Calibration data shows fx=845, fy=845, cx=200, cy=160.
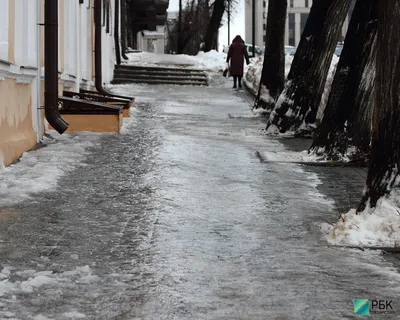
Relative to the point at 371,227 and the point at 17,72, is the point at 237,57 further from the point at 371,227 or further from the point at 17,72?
the point at 371,227

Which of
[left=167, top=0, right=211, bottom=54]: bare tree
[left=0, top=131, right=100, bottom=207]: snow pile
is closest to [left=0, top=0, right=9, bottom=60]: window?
[left=0, top=131, right=100, bottom=207]: snow pile

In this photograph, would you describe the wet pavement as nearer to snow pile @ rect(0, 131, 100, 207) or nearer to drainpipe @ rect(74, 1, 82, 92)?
snow pile @ rect(0, 131, 100, 207)

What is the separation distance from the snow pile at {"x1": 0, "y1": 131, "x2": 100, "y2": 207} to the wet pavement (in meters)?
0.15

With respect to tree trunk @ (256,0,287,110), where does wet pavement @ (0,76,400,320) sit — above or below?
below

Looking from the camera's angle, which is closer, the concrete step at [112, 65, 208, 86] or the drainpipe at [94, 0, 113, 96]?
the drainpipe at [94, 0, 113, 96]

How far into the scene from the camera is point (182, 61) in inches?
1265

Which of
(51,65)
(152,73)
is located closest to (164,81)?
(152,73)

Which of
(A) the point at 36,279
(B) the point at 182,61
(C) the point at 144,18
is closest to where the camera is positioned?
(A) the point at 36,279

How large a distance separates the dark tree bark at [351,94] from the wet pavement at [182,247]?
0.70m

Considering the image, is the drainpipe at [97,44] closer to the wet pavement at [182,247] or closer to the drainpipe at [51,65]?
the drainpipe at [51,65]

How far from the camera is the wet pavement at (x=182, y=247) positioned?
13.8ft

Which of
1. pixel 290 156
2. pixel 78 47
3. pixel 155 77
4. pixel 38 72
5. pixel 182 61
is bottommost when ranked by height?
pixel 290 156

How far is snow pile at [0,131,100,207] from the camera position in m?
6.99

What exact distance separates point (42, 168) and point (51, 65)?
8.45 ft
